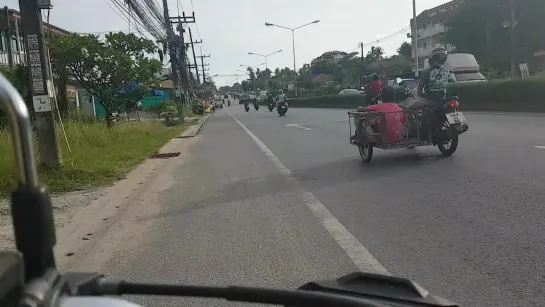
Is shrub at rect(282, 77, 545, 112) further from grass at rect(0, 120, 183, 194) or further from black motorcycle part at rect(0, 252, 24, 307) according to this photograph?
black motorcycle part at rect(0, 252, 24, 307)

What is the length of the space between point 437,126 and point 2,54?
94.5 feet

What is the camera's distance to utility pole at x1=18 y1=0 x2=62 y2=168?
9258mm

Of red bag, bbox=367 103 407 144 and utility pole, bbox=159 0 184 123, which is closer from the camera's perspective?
red bag, bbox=367 103 407 144

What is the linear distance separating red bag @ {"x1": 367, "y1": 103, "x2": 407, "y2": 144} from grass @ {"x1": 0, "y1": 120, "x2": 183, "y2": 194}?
471 cm

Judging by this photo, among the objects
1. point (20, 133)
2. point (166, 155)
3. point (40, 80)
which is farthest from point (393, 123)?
point (20, 133)

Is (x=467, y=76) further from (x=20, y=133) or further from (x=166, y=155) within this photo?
(x=20, y=133)

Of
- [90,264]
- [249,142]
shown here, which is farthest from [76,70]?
[90,264]

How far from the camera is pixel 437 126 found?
9625 millimetres

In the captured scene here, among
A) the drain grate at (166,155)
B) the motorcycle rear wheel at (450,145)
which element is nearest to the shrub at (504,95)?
the drain grate at (166,155)

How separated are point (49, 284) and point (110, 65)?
18654mm

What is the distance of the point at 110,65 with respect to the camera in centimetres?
1911

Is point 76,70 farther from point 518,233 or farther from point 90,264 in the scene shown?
point 518,233

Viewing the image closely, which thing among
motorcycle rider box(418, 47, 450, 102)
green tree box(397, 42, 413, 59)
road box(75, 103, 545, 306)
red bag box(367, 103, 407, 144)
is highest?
green tree box(397, 42, 413, 59)

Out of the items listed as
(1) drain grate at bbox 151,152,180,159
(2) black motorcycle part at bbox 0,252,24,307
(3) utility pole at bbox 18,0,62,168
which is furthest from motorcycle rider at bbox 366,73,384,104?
(2) black motorcycle part at bbox 0,252,24,307
